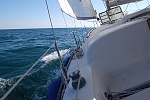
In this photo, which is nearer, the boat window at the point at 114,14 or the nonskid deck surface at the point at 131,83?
the nonskid deck surface at the point at 131,83

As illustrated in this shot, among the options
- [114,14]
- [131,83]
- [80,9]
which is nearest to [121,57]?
[131,83]

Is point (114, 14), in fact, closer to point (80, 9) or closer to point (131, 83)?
point (80, 9)

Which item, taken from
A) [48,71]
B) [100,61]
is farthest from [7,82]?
[100,61]

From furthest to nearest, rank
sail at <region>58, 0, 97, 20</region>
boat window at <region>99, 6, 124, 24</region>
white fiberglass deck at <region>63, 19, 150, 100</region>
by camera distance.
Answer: boat window at <region>99, 6, 124, 24</region>
sail at <region>58, 0, 97, 20</region>
white fiberglass deck at <region>63, 19, 150, 100</region>

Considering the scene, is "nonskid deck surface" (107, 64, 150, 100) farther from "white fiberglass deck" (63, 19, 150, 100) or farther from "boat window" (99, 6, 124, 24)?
"boat window" (99, 6, 124, 24)

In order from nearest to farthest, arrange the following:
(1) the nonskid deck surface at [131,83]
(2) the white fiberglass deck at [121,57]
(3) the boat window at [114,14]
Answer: (1) the nonskid deck surface at [131,83], (2) the white fiberglass deck at [121,57], (3) the boat window at [114,14]

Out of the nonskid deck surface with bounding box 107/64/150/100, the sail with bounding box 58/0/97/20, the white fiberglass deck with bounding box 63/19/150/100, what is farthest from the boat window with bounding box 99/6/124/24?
the nonskid deck surface with bounding box 107/64/150/100

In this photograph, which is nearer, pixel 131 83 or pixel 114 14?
pixel 131 83

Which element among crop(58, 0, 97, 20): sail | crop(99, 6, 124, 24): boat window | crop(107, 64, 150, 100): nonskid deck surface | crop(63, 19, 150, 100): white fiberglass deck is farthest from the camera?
crop(99, 6, 124, 24): boat window

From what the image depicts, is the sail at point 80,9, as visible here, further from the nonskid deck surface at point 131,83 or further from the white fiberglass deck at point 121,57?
the nonskid deck surface at point 131,83

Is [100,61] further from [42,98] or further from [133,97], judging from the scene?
[42,98]

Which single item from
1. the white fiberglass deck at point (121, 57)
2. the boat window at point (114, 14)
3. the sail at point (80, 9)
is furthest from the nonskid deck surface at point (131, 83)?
the boat window at point (114, 14)

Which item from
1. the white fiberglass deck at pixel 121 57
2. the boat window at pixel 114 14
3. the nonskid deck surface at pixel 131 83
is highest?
the boat window at pixel 114 14

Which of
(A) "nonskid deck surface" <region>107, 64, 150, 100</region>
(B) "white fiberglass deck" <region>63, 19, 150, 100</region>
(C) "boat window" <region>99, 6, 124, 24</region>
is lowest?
(A) "nonskid deck surface" <region>107, 64, 150, 100</region>
